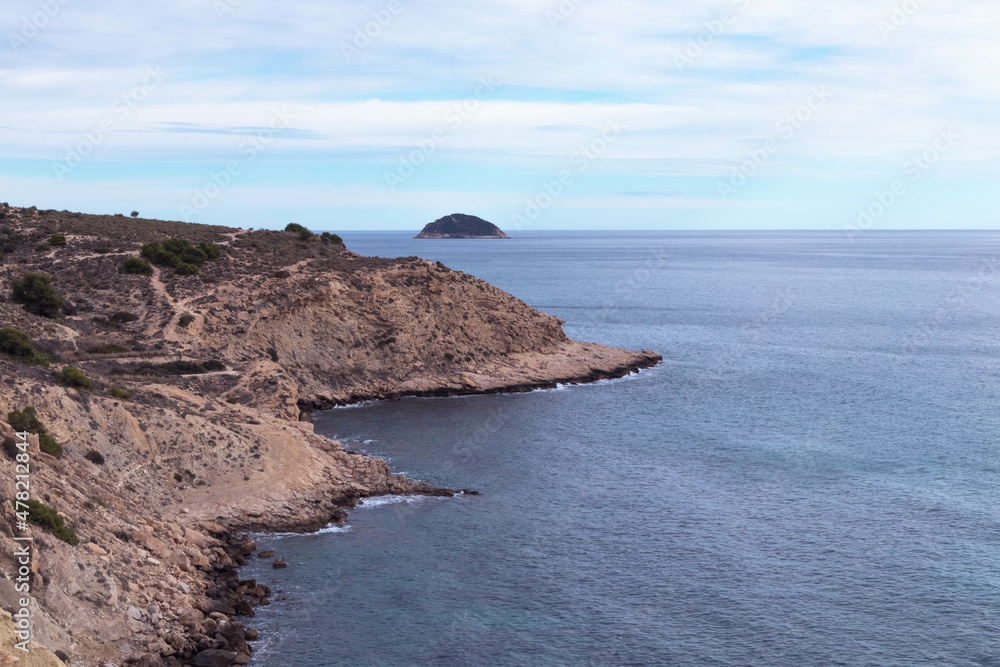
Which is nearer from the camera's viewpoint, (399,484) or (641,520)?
(641,520)

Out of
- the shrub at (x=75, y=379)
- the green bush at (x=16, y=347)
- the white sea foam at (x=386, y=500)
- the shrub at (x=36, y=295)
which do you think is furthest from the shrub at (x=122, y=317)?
the white sea foam at (x=386, y=500)

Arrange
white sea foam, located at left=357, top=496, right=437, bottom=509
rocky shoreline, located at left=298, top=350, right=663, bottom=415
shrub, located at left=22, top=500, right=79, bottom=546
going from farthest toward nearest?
rocky shoreline, located at left=298, top=350, right=663, bottom=415 → white sea foam, located at left=357, top=496, right=437, bottom=509 → shrub, located at left=22, top=500, right=79, bottom=546

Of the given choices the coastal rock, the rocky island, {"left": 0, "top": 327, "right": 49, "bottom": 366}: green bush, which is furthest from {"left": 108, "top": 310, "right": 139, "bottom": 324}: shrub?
the coastal rock

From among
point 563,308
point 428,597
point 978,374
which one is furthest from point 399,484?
point 563,308

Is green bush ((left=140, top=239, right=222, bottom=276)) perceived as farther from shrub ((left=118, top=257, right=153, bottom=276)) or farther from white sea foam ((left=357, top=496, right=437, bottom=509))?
white sea foam ((left=357, top=496, right=437, bottom=509))

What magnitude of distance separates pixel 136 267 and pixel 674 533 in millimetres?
53431

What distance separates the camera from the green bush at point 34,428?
37.5 meters

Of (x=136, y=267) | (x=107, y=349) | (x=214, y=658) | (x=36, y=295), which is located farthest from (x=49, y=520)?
(x=136, y=267)

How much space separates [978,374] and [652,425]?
3793 centimetres

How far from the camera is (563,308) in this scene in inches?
5335

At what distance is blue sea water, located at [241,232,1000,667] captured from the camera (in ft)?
104

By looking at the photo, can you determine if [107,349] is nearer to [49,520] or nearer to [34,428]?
[34,428]

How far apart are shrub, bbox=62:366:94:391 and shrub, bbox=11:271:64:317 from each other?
2115cm

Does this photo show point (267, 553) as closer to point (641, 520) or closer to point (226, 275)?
point (641, 520)
